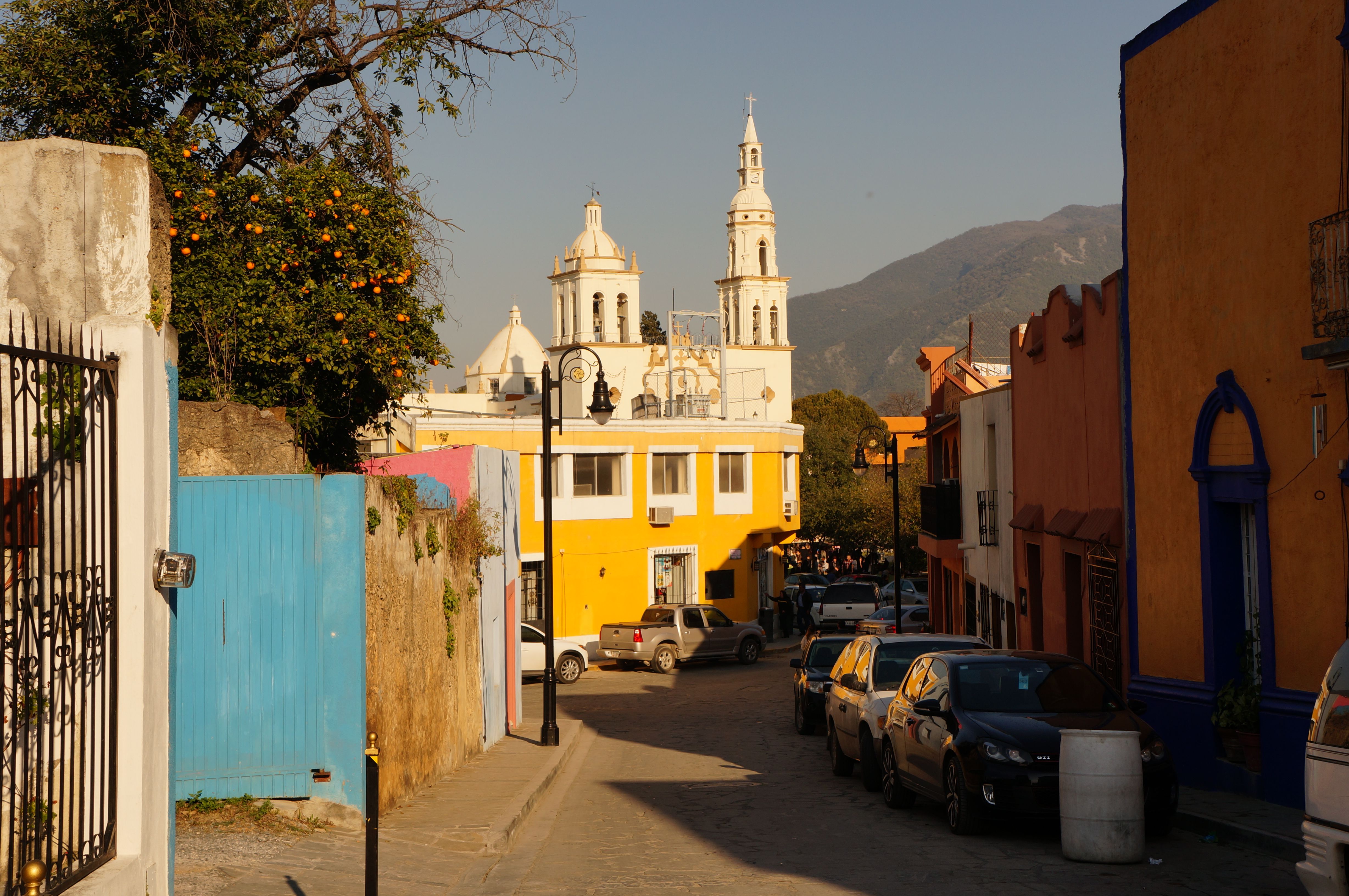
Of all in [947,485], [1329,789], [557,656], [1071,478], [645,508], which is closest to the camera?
[1329,789]

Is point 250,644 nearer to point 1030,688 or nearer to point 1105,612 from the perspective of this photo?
point 1030,688

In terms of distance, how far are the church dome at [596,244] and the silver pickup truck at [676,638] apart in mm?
61036

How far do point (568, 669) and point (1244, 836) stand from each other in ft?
80.0

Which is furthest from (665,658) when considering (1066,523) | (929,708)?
(929,708)

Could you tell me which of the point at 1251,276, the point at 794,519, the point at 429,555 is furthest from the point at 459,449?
the point at 794,519

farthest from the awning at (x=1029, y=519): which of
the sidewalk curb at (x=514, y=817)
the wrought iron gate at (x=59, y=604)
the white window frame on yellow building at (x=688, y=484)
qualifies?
the white window frame on yellow building at (x=688, y=484)

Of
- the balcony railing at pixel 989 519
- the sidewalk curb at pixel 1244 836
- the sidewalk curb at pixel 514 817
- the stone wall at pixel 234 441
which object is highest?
the stone wall at pixel 234 441

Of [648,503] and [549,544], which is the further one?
[648,503]

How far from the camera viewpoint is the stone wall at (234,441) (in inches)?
463

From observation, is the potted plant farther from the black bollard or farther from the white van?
the black bollard

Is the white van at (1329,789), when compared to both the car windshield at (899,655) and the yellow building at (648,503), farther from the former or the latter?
the yellow building at (648,503)

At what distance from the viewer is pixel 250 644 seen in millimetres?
10484

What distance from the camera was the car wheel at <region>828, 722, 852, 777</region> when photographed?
50.9ft

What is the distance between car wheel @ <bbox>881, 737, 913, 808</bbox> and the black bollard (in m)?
6.27
